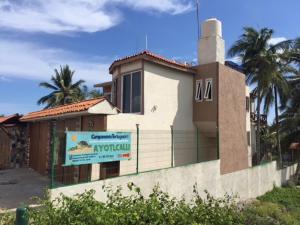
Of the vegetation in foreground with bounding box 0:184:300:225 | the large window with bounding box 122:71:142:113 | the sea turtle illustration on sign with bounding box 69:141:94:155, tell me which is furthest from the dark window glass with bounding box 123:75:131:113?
the vegetation in foreground with bounding box 0:184:300:225

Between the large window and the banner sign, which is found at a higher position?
the large window

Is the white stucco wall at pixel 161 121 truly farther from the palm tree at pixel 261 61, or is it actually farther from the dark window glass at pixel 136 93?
the palm tree at pixel 261 61

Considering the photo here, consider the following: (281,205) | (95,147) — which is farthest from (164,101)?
(281,205)

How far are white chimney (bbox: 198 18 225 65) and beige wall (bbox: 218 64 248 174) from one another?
0.77m

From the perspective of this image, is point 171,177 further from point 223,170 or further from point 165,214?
point 165,214

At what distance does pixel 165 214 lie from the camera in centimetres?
537

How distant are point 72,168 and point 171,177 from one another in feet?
13.5

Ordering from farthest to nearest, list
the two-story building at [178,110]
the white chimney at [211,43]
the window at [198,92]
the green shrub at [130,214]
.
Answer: the white chimney at [211,43] → the window at [198,92] → the two-story building at [178,110] → the green shrub at [130,214]

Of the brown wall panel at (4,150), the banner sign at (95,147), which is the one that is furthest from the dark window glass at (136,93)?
the brown wall panel at (4,150)

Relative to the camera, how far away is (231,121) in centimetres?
1752

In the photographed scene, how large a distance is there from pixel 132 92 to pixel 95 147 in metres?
5.65

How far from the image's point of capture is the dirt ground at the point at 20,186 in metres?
10.0

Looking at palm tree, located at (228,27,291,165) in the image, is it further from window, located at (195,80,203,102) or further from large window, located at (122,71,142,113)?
large window, located at (122,71,142,113)

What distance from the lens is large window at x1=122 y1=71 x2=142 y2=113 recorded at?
49.8 feet
